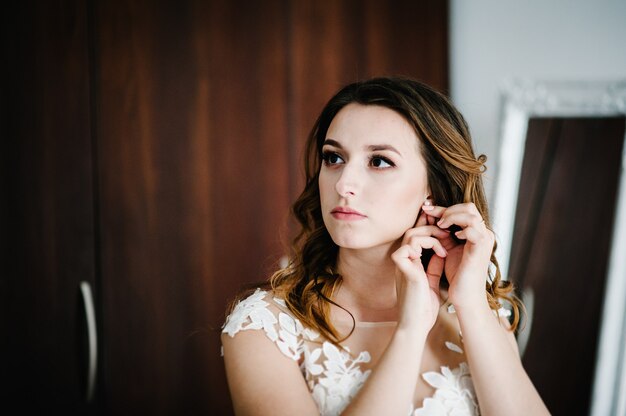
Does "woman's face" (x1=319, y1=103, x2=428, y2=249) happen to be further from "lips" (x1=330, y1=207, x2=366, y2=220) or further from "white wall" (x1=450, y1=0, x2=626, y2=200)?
"white wall" (x1=450, y1=0, x2=626, y2=200)

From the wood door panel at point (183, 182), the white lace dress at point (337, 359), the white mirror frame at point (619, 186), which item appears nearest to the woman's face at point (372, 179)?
the white lace dress at point (337, 359)

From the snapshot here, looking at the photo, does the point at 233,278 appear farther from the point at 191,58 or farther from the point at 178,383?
the point at 191,58

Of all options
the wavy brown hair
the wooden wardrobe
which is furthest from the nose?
the wooden wardrobe

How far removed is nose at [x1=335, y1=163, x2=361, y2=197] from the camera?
134cm

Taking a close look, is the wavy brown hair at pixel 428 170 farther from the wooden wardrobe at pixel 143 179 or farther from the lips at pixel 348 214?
the wooden wardrobe at pixel 143 179

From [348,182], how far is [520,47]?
165cm

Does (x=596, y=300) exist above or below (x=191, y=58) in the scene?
below

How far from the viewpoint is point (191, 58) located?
190 centimetres

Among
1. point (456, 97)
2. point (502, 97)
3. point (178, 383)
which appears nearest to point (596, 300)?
point (502, 97)

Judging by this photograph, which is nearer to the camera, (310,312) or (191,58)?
(310,312)

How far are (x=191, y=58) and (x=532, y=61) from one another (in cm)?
167

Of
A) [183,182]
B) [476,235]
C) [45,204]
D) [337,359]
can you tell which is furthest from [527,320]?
[45,204]

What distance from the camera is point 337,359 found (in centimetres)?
135

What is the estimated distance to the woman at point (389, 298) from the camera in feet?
4.10
